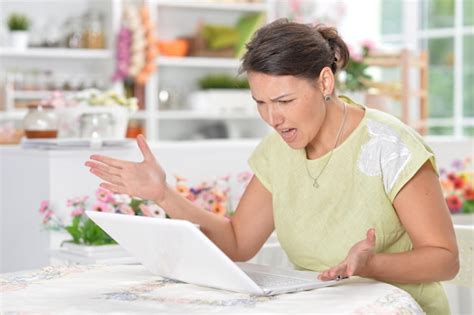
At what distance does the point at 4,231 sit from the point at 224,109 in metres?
3.62

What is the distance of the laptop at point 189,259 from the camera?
1619mm

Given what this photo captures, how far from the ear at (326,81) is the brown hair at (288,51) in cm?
1

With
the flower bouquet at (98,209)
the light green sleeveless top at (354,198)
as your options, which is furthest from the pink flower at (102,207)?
the light green sleeveless top at (354,198)

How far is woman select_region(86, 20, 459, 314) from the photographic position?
1.97 metres

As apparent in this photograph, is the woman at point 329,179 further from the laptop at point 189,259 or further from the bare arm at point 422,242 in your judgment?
the laptop at point 189,259

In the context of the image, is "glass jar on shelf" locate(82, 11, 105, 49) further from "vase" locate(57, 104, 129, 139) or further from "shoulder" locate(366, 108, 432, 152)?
"shoulder" locate(366, 108, 432, 152)

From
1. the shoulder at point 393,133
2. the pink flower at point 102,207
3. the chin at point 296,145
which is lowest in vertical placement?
the pink flower at point 102,207

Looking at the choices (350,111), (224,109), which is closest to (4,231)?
(350,111)

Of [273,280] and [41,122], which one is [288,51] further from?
[41,122]

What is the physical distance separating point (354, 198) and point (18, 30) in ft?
15.1

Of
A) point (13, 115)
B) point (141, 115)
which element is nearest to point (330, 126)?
point (13, 115)

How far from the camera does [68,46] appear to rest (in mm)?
6559

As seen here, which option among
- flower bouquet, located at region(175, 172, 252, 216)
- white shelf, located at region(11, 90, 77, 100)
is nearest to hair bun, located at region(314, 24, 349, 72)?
flower bouquet, located at region(175, 172, 252, 216)

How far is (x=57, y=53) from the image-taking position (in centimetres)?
643
